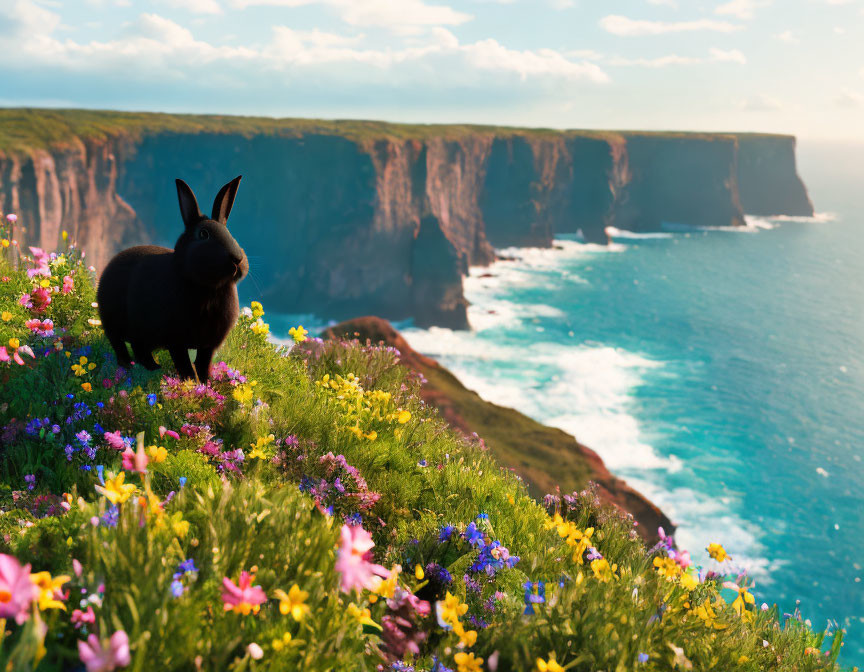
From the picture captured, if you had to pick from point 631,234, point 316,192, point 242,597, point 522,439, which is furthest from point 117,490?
point 631,234

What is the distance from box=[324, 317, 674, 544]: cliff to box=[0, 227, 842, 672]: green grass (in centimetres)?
1316

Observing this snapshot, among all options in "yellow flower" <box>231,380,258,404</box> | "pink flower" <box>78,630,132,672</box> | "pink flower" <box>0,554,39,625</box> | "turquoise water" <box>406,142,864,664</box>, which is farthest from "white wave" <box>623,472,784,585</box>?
"pink flower" <box>0,554,39,625</box>

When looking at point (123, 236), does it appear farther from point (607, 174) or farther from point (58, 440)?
point (607, 174)

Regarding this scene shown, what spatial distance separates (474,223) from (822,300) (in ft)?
175

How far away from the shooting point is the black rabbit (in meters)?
4.94

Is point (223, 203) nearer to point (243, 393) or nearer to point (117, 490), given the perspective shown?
point (243, 393)

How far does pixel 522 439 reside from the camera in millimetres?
21328

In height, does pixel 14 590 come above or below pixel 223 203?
below

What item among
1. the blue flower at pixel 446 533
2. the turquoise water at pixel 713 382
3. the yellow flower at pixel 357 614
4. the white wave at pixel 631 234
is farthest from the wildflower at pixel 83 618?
the white wave at pixel 631 234

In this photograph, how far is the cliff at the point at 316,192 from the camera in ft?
183

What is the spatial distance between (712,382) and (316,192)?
177 feet

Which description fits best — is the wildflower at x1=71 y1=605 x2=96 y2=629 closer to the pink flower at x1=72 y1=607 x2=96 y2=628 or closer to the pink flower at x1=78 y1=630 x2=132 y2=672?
the pink flower at x1=72 y1=607 x2=96 y2=628

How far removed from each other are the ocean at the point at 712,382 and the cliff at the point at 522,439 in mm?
10007

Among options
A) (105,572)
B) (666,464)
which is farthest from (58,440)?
(666,464)
